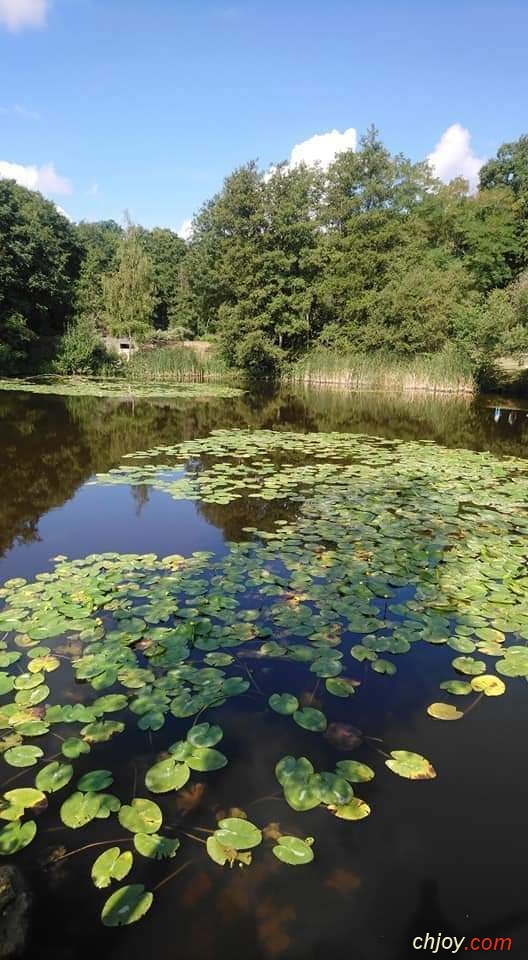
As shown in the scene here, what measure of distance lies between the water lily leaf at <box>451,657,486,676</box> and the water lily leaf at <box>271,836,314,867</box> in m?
1.37

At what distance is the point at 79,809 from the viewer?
1811mm

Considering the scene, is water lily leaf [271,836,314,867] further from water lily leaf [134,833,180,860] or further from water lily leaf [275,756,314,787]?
water lily leaf [134,833,180,860]

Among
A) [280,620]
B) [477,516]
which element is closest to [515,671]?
[280,620]

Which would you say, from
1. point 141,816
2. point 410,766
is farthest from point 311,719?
point 141,816

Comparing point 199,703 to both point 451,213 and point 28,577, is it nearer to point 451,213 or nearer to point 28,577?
point 28,577

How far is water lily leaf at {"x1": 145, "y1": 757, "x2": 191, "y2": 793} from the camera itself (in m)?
1.92

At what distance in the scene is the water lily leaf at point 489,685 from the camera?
2.56 metres

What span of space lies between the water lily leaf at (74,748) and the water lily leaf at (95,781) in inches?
5.0

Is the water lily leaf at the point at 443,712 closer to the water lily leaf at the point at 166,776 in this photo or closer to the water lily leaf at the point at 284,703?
the water lily leaf at the point at 284,703

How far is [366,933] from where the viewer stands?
152cm

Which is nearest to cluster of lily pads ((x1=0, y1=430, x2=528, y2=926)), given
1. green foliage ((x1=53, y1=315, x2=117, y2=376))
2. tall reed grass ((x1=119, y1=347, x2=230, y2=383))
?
tall reed grass ((x1=119, y1=347, x2=230, y2=383))

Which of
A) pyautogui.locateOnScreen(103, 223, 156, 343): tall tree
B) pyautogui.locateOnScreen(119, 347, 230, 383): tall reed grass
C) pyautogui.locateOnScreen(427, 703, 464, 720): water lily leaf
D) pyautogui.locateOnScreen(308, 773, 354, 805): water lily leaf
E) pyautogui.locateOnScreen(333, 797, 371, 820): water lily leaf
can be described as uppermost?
pyautogui.locateOnScreen(103, 223, 156, 343): tall tree

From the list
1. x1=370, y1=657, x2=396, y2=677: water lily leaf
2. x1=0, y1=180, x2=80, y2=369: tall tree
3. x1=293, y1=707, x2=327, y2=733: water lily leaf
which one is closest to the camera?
x1=293, y1=707, x2=327, y2=733: water lily leaf

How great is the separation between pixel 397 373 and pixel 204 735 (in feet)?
63.5
